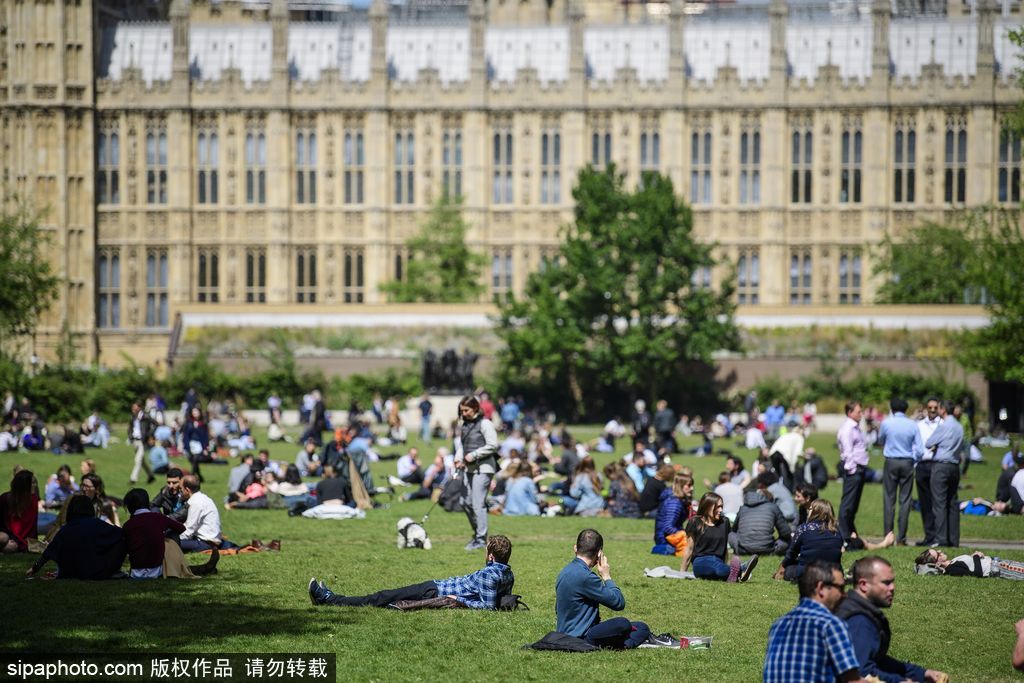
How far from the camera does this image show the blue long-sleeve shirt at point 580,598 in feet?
49.8

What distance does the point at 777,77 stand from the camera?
7306cm

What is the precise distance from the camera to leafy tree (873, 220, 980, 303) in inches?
2635

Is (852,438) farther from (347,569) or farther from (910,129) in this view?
(910,129)

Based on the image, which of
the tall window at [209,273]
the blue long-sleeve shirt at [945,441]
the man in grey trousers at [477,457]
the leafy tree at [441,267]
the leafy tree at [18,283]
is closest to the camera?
the man in grey trousers at [477,457]

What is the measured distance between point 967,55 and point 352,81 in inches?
1019

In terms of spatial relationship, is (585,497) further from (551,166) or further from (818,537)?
(551,166)

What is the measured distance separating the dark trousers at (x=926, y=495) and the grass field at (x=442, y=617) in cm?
55

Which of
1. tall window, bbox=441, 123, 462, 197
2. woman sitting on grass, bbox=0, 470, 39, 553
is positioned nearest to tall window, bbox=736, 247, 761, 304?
tall window, bbox=441, 123, 462, 197

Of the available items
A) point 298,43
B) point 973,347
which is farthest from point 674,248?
point 298,43

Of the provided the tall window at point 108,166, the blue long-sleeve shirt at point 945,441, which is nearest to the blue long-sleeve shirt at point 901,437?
the blue long-sleeve shirt at point 945,441

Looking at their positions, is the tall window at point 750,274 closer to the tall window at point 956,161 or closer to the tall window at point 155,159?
the tall window at point 956,161

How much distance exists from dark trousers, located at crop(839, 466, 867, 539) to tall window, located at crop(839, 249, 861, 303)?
50.5m

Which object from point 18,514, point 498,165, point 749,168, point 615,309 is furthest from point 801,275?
point 18,514

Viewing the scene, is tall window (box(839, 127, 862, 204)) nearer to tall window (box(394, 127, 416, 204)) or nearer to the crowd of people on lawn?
tall window (box(394, 127, 416, 204))
